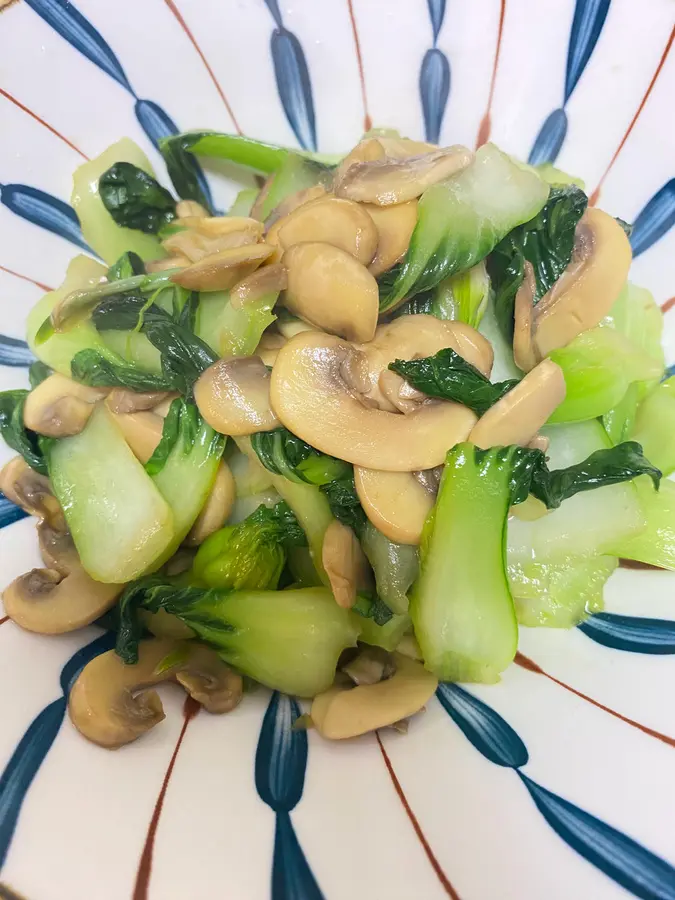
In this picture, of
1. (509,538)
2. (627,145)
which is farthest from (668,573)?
(627,145)

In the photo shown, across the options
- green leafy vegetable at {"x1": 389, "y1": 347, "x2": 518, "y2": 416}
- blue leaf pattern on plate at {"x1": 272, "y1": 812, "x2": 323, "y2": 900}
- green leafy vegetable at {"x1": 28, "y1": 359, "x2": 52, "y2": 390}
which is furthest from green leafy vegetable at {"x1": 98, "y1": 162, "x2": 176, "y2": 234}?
blue leaf pattern on plate at {"x1": 272, "y1": 812, "x2": 323, "y2": 900}

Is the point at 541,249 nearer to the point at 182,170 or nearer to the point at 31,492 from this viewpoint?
the point at 182,170

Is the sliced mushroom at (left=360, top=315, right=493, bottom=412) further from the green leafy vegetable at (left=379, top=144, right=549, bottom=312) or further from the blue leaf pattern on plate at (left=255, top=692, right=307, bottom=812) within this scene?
the blue leaf pattern on plate at (left=255, top=692, right=307, bottom=812)

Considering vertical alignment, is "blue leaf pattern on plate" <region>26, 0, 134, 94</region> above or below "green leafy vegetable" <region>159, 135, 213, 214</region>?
above

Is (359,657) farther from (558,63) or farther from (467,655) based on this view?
(558,63)

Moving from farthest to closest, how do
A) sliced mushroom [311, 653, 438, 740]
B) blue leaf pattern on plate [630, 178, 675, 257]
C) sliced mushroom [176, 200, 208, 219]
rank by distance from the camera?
sliced mushroom [176, 200, 208, 219] → blue leaf pattern on plate [630, 178, 675, 257] → sliced mushroom [311, 653, 438, 740]

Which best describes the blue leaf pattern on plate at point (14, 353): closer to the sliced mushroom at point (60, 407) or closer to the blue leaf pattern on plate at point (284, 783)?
the sliced mushroom at point (60, 407)

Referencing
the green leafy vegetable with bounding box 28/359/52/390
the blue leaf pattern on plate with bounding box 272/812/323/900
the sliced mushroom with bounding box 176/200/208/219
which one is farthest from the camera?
the sliced mushroom with bounding box 176/200/208/219
